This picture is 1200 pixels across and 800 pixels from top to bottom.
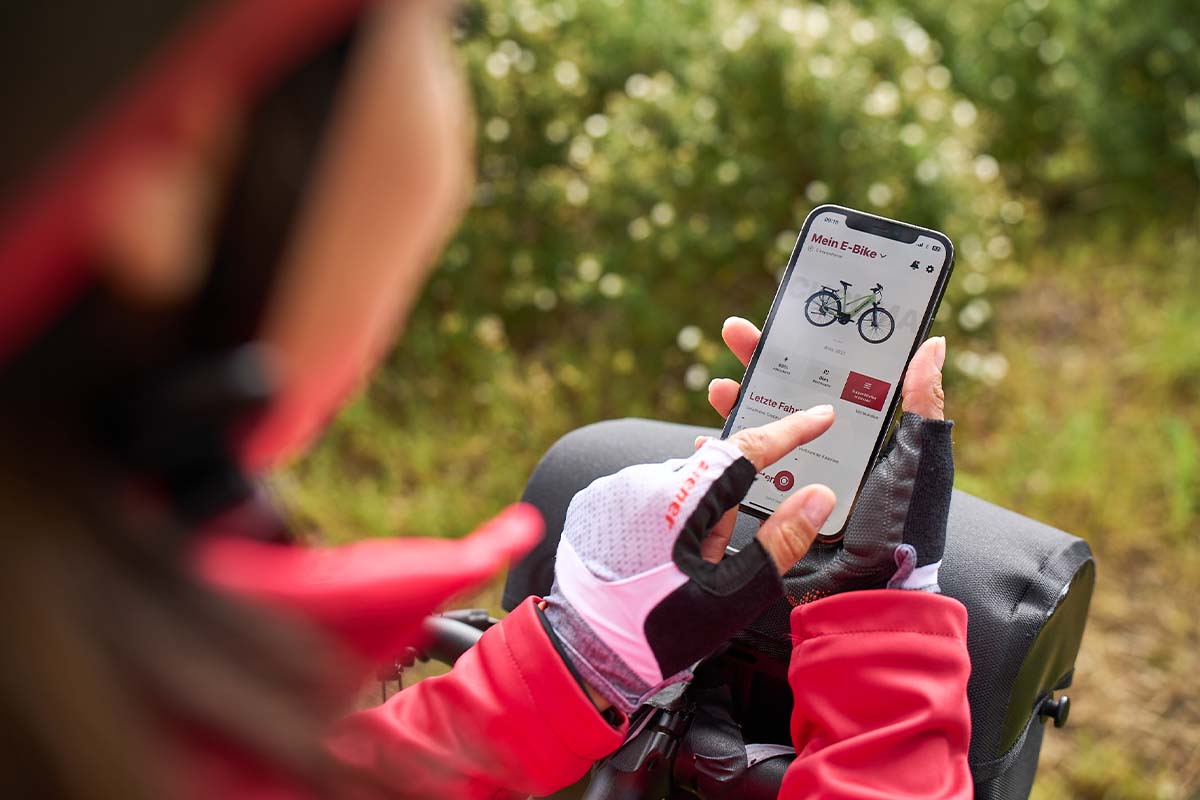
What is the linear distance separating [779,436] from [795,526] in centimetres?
9

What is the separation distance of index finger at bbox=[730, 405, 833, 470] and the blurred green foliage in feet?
4.01

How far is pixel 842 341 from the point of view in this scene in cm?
114

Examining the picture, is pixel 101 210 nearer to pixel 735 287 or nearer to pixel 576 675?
pixel 576 675

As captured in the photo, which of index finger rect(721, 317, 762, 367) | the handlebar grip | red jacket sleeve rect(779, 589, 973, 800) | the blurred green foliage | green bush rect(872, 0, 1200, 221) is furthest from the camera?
green bush rect(872, 0, 1200, 221)

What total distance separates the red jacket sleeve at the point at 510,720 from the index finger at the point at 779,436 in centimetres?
26

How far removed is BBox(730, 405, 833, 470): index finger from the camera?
0.95 meters

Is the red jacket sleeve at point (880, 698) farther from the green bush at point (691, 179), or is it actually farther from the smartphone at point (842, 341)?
the green bush at point (691, 179)

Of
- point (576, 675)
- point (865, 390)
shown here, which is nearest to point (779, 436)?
point (865, 390)

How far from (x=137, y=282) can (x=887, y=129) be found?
227 centimetres

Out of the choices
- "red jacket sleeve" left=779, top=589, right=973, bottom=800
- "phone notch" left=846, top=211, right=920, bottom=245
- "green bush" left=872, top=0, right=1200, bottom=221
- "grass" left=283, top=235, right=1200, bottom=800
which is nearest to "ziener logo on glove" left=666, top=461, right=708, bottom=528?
"red jacket sleeve" left=779, top=589, right=973, bottom=800

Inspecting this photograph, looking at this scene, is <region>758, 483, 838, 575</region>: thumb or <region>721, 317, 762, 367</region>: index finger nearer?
<region>758, 483, 838, 575</region>: thumb

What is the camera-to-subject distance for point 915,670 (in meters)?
0.90

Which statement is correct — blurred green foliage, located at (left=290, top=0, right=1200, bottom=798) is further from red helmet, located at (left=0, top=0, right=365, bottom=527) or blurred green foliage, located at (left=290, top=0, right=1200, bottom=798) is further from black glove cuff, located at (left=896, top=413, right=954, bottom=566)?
red helmet, located at (left=0, top=0, right=365, bottom=527)

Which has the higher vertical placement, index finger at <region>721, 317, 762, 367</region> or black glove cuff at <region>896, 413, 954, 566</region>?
index finger at <region>721, 317, 762, 367</region>
